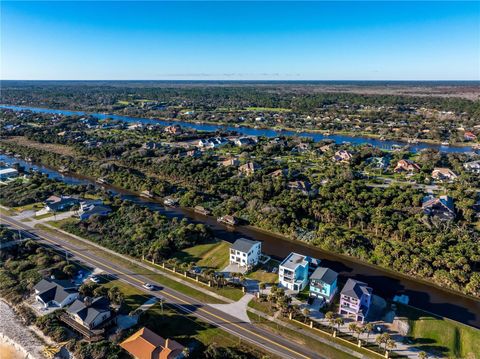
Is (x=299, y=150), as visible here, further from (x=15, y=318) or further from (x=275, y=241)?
(x=15, y=318)

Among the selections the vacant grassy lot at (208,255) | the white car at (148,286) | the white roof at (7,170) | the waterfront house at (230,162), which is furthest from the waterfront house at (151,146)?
the white car at (148,286)

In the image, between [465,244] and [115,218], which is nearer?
[465,244]

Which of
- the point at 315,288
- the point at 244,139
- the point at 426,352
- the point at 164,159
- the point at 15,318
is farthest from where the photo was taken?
the point at 244,139

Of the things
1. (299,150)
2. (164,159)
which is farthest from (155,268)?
(299,150)

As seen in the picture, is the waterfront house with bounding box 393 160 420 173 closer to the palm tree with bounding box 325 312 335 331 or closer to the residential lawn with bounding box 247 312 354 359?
the palm tree with bounding box 325 312 335 331

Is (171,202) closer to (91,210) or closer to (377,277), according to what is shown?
(91,210)

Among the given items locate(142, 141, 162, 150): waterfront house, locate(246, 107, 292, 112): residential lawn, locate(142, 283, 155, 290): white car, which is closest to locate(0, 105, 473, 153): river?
locate(142, 141, 162, 150): waterfront house

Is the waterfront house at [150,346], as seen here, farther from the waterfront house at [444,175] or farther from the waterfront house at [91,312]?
the waterfront house at [444,175]
